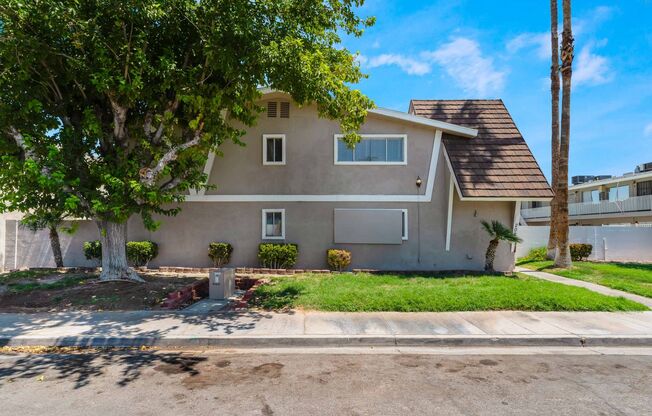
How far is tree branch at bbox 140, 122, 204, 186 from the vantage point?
9.93m

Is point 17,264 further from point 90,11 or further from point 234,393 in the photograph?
point 234,393

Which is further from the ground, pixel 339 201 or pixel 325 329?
pixel 339 201

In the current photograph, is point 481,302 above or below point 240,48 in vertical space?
below

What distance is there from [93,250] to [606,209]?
1317 inches

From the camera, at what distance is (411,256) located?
47.2 ft

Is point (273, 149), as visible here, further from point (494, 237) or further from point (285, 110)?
point (494, 237)

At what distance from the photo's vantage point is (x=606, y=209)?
A: 98.0 ft

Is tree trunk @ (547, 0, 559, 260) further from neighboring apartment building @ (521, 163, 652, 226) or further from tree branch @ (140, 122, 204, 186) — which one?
tree branch @ (140, 122, 204, 186)

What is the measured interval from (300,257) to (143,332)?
308 inches

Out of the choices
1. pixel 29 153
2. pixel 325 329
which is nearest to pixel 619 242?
pixel 325 329

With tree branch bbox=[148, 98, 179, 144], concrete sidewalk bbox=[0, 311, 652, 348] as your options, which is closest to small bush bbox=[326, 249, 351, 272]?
concrete sidewalk bbox=[0, 311, 652, 348]

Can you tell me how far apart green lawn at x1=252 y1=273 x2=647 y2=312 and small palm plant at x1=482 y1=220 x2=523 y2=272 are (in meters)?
2.23

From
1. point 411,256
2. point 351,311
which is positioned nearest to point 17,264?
point 351,311

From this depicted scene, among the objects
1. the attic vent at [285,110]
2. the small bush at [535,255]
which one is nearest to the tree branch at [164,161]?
the attic vent at [285,110]
